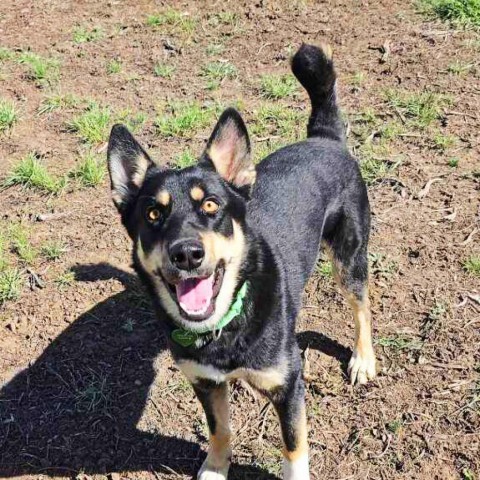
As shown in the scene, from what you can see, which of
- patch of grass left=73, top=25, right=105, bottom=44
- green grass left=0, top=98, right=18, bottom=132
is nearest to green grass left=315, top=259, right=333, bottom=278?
green grass left=0, top=98, right=18, bottom=132

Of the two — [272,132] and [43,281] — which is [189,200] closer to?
[43,281]

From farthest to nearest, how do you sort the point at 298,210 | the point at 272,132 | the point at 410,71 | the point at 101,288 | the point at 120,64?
the point at 120,64 → the point at 410,71 → the point at 272,132 → the point at 101,288 → the point at 298,210

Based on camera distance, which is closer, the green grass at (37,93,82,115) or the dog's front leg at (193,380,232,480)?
the dog's front leg at (193,380,232,480)

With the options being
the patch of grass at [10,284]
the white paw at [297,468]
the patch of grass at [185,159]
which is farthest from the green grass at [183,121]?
the white paw at [297,468]

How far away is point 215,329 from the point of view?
3.06 meters

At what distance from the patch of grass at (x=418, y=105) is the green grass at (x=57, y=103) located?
10.5 ft

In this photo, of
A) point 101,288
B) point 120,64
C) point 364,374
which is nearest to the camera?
point 364,374

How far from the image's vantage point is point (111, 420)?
13.0 ft

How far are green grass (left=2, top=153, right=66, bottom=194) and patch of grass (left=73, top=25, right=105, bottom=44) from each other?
7.82ft

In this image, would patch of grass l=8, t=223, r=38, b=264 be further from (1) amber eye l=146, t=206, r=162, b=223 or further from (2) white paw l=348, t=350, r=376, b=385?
(2) white paw l=348, t=350, r=376, b=385

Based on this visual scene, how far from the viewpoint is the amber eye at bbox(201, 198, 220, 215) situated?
3064mm

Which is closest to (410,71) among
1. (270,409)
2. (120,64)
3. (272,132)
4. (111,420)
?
(272,132)

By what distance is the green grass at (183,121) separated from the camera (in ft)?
20.0

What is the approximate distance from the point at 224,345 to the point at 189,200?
735 mm
